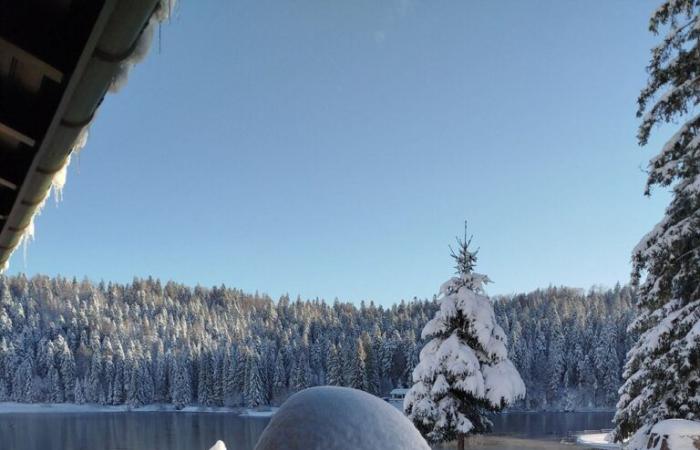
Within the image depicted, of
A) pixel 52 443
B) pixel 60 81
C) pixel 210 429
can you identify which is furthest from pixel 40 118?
pixel 210 429

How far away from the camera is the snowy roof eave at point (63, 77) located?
1.32m

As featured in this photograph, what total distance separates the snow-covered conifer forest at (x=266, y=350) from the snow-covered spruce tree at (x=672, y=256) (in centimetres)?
5082

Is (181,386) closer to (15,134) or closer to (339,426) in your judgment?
(339,426)

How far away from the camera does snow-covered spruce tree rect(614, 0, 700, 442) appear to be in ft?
23.4

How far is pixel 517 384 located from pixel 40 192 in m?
12.0

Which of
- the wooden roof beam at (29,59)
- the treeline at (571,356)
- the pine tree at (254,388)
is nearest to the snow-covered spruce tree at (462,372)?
the wooden roof beam at (29,59)

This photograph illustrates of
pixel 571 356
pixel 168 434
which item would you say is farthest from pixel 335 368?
pixel 571 356

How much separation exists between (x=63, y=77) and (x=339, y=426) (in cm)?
163

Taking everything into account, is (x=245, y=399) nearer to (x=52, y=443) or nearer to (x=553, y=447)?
(x=52, y=443)

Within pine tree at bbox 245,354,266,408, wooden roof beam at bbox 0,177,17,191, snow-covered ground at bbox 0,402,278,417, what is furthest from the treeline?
wooden roof beam at bbox 0,177,17,191

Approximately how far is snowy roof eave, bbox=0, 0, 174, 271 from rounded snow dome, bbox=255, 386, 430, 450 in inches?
54.5

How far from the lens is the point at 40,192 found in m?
2.11

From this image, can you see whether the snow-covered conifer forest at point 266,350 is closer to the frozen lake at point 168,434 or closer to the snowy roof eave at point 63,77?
the frozen lake at point 168,434

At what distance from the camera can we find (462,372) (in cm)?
1184
